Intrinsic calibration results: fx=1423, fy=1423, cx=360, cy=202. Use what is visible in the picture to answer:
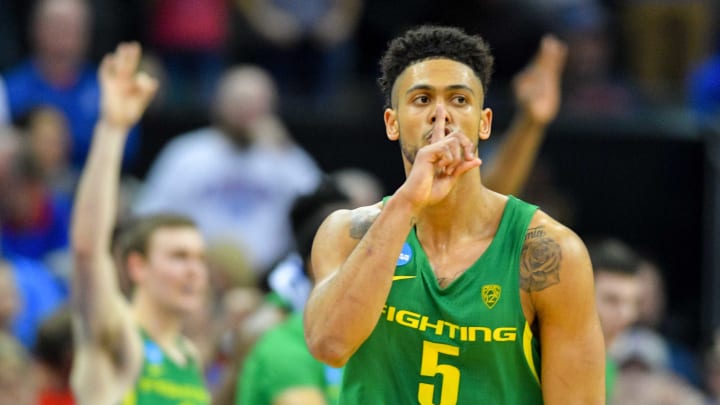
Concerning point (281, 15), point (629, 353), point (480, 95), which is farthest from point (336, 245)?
point (281, 15)

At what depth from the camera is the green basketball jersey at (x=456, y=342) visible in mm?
4883

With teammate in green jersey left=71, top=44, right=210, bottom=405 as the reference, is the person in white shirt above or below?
above

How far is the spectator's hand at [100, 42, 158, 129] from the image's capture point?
7.20 metres

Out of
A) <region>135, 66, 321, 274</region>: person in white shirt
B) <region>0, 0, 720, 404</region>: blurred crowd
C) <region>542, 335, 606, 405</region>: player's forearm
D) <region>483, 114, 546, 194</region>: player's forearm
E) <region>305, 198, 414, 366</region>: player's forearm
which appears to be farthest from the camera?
<region>135, 66, 321, 274</region>: person in white shirt

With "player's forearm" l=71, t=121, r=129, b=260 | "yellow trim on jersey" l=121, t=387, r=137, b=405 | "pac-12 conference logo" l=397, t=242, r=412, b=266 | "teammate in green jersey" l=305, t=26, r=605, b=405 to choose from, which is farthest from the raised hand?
"yellow trim on jersey" l=121, t=387, r=137, b=405

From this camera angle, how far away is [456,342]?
4.89 m

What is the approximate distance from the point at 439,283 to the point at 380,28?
971 centimetres

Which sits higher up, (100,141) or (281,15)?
(281,15)

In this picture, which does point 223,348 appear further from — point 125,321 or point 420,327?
point 420,327

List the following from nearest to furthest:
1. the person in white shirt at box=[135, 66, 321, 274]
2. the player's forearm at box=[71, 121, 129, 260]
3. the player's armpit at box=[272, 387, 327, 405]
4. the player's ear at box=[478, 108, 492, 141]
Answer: the player's ear at box=[478, 108, 492, 141] < the player's forearm at box=[71, 121, 129, 260] < the player's armpit at box=[272, 387, 327, 405] < the person in white shirt at box=[135, 66, 321, 274]

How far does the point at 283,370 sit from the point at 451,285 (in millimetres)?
2587

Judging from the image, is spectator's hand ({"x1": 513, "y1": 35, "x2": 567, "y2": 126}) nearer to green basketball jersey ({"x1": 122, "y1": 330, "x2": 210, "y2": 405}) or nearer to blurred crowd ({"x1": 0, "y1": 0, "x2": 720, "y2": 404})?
blurred crowd ({"x1": 0, "y1": 0, "x2": 720, "y2": 404})

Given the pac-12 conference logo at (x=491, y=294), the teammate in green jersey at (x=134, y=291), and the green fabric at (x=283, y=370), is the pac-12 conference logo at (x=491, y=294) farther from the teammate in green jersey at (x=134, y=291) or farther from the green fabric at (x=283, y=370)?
the teammate in green jersey at (x=134, y=291)

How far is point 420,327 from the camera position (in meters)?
4.93
